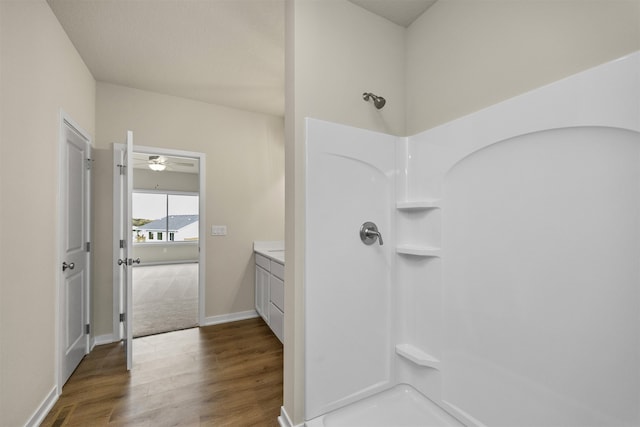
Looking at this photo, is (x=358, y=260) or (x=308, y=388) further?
(x=358, y=260)

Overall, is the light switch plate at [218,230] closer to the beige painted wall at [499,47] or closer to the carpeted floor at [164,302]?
the carpeted floor at [164,302]

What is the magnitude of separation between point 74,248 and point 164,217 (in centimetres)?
647

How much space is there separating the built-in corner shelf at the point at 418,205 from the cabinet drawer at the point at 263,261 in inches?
67.0

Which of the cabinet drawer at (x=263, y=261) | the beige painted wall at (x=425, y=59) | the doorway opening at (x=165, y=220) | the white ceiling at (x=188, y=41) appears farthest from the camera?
the doorway opening at (x=165, y=220)

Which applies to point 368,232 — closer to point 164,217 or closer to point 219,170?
point 219,170

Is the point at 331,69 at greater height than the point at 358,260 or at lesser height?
greater

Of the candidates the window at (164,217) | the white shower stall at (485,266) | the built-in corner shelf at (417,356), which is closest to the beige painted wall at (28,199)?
the white shower stall at (485,266)

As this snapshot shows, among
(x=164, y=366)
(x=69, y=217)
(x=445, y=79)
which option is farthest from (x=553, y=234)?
(x=69, y=217)

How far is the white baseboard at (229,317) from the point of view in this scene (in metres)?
3.15

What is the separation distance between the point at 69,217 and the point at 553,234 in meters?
A: 3.18

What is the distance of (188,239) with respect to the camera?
8.42 metres

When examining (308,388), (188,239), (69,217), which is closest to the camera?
(308,388)

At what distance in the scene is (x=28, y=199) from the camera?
5.08ft

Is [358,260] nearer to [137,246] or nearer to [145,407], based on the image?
[145,407]
